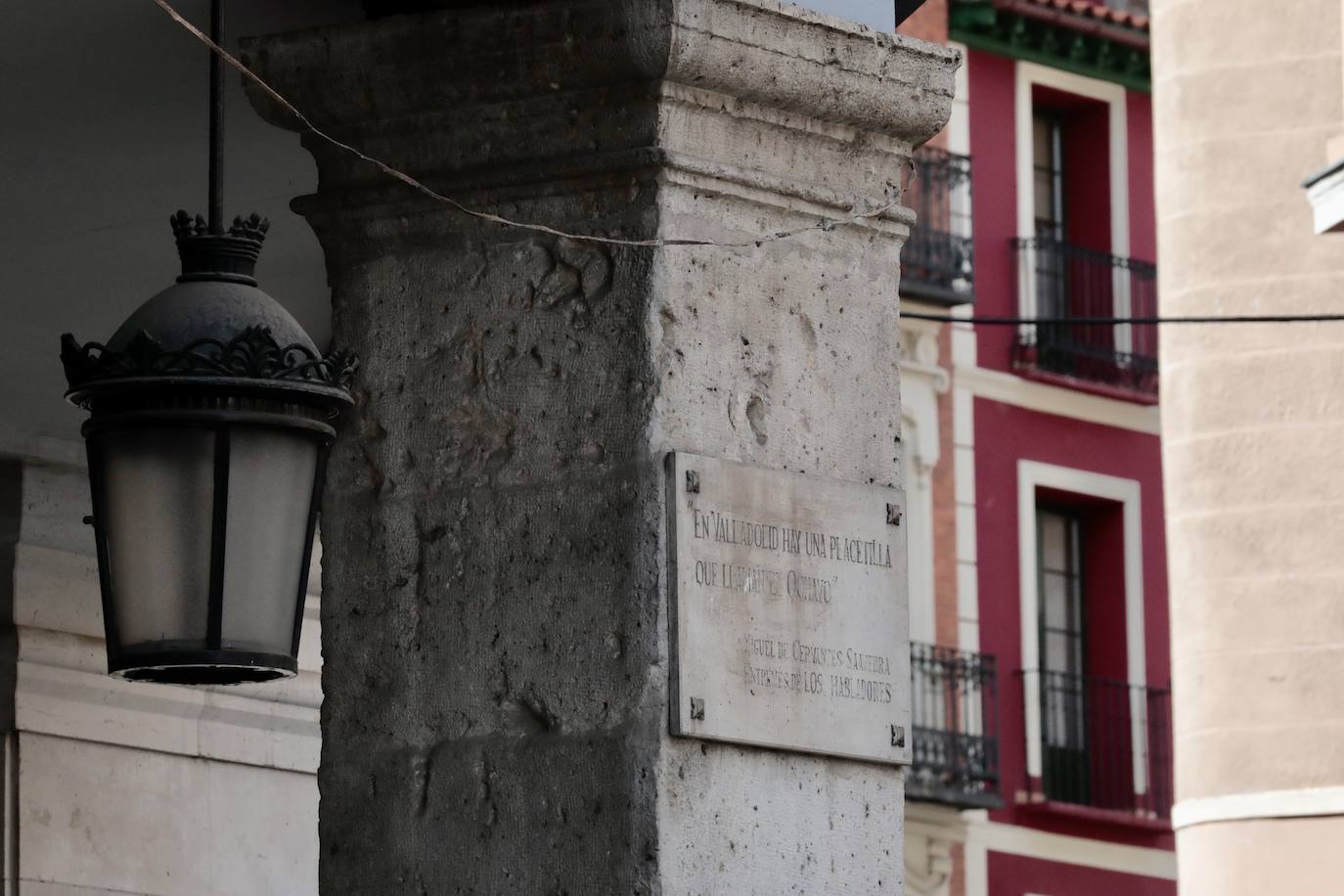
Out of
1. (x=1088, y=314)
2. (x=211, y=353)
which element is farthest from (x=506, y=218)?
(x=1088, y=314)

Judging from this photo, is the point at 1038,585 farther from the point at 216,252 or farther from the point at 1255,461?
the point at 216,252

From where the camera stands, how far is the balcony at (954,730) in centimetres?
2048

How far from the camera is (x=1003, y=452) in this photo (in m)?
22.2

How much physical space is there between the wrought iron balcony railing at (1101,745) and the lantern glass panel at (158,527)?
1769cm

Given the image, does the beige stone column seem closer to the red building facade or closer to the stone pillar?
the red building facade

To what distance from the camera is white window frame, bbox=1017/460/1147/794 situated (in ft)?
71.7

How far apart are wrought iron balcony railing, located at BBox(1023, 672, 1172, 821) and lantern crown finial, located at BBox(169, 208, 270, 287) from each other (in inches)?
693

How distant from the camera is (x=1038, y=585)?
22594mm

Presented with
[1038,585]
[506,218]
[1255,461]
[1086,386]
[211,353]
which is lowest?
[211,353]

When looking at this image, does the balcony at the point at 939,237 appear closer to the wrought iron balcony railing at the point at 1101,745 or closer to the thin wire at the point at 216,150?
the wrought iron balcony railing at the point at 1101,745

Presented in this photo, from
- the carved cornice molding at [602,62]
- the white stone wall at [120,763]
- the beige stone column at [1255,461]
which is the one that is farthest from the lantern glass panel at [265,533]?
the beige stone column at [1255,461]

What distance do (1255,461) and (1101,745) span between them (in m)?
5.89

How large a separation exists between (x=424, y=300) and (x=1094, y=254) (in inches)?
722

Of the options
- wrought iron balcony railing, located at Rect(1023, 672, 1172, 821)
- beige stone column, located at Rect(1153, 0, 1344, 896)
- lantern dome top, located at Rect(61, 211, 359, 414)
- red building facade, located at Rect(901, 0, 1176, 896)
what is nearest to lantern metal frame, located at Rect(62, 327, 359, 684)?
lantern dome top, located at Rect(61, 211, 359, 414)
